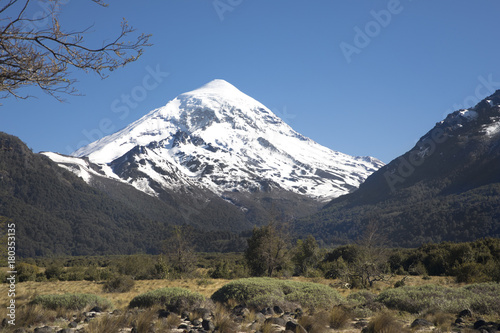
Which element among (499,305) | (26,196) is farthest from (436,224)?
(26,196)

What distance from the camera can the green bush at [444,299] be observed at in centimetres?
981

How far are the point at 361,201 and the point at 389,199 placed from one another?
30704 mm

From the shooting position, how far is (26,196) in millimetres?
135375

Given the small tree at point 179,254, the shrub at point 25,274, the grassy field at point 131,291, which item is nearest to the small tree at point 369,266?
the grassy field at point 131,291

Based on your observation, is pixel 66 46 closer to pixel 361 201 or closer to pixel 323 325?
pixel 323 325

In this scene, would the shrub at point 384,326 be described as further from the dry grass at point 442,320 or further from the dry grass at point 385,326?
the dry grass at point 442,320

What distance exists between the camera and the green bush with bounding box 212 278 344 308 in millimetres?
11367

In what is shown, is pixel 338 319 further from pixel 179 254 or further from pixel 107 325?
pixel 179 254

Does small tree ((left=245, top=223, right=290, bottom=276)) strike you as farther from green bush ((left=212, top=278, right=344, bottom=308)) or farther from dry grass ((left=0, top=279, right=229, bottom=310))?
green bush ((left=212, top=278, right=344, bottom=308))

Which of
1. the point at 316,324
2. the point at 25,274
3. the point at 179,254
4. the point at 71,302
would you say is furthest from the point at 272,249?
the point at 316,324

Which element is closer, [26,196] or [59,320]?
[59,320]

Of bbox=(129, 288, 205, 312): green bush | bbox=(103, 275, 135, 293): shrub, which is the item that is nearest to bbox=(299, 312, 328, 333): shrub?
bbox=(129, 288, 205, 312): green bush

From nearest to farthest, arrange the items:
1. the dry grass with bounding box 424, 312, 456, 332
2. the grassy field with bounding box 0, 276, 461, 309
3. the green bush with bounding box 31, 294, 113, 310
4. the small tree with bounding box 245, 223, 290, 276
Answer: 1. the dry grass with bounding box 424, 312, 456, 332
2. the green bush with bounding box 31, 294, 113, 310
3. the grassy field with bounding box 0, 276, 461, 309
4. the small tree with bounding box 245, 223, 290, 276

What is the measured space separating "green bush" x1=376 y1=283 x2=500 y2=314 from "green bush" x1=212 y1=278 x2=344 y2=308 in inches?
70.4
